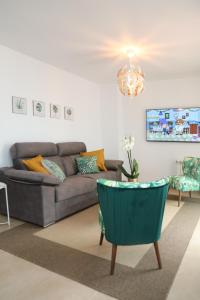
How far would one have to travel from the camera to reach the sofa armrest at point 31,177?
2.75 m

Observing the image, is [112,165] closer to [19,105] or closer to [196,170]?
[196,170]

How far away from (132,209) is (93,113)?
3.87 metres

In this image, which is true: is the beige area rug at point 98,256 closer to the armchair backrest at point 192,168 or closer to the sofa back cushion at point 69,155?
the armchair backrest at point 192,168

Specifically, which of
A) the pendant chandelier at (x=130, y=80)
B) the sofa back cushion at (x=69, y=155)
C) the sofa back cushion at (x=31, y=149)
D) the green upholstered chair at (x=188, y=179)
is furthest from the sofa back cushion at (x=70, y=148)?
the green upholstered chair at (x=188, y=179)

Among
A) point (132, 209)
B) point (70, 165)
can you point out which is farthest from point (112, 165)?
point (132, 209)

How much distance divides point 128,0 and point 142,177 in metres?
3.93

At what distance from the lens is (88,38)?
2918 millimetres

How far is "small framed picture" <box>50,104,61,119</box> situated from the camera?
13.7 feet

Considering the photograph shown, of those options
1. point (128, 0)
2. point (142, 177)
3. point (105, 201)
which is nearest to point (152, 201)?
point (105, 201)

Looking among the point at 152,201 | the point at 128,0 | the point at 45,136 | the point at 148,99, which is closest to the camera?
the point at 152,201

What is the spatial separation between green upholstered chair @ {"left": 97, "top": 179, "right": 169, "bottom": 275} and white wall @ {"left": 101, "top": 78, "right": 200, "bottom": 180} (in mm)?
3342

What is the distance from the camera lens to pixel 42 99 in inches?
156

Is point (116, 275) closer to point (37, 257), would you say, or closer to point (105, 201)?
point (105, 201)

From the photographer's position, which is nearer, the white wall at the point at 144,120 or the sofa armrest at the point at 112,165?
the sofa armrest at the point at 112,165
